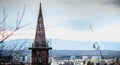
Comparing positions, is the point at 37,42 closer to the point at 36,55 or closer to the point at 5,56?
the point at 36,55

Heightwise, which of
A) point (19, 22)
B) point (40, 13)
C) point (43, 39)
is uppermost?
point (40, 13)

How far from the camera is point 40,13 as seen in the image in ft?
83.2

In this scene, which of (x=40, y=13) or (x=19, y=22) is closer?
(x=19, y=22)

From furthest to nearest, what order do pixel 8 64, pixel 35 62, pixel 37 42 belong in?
pixel 37 42, pixel 35 62, pixel 8 64

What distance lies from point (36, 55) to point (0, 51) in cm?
2053

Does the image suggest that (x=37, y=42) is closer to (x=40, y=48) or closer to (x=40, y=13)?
(x=40, y=48)

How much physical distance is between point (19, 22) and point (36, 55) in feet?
66.9

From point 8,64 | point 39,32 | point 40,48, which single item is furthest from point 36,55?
point 8,64

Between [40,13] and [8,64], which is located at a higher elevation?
[40,13]

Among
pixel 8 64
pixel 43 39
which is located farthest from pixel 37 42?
pixel 8 64

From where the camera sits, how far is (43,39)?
79.3 ft

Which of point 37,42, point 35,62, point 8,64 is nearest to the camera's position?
point 8,64

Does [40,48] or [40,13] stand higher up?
[40,13]

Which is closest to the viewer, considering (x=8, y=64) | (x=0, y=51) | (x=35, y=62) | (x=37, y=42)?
(x=0, y=51)
